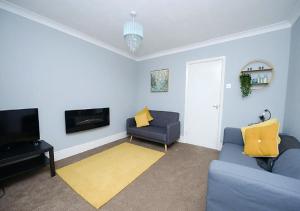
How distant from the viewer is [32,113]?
201cm

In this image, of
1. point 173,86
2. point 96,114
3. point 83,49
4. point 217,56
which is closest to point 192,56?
point 217,56

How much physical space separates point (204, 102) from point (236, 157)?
164cm

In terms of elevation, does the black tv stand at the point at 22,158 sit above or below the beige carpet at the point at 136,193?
above

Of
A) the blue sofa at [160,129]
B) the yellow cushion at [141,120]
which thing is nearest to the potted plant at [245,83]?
the blue sofa at [160,129]

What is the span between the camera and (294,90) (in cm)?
195

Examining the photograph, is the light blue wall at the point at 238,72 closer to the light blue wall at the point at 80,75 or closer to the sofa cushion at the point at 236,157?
the light blue wall at the point at 80,75

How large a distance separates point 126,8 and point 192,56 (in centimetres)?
198

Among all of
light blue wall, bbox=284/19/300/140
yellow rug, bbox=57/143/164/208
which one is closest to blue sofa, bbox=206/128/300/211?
light blue wall, bbox=284/19/300/140

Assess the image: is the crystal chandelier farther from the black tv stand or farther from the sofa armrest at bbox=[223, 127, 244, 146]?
the sofa armrest at bbox=[223, 127, 244, 146]

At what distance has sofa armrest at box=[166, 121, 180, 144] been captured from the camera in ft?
9.68

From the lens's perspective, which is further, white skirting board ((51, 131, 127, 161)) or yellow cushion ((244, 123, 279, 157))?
white skirting board ((51, 131, 127, 161))

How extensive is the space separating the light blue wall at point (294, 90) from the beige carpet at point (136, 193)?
1.47m

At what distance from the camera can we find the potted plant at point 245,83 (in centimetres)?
249

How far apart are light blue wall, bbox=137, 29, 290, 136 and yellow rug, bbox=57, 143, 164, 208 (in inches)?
65.6
